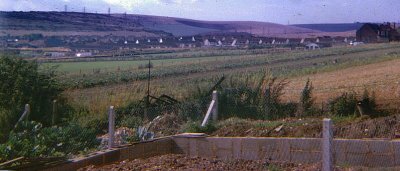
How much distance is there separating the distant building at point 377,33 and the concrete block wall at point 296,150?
53.4 meters

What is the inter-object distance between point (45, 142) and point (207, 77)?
19719mm

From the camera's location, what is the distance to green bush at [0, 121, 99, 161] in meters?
12.6

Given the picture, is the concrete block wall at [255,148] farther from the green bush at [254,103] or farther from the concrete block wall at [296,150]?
the green bush at [254,103]

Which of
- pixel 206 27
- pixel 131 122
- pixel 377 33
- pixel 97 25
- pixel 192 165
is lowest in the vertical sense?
pixel 131 122

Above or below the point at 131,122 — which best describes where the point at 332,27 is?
above

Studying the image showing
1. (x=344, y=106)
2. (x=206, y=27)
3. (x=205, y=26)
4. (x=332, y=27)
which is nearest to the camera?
(x=344, y=106)

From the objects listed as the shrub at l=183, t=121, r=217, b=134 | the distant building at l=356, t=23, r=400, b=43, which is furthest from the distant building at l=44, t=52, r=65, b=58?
the distant building at l=356, t=23, r=400, b=43

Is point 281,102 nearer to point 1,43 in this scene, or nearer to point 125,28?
point 1,43

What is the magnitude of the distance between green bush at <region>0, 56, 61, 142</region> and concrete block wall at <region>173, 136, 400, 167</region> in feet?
28.6

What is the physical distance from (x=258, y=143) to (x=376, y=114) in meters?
8.00

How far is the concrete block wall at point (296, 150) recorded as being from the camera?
11.4m

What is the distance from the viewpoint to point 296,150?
39.4 feet

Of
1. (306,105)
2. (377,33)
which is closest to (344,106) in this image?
(306,105)

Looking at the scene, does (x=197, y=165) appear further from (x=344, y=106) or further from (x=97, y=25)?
(x=97, y=25)
